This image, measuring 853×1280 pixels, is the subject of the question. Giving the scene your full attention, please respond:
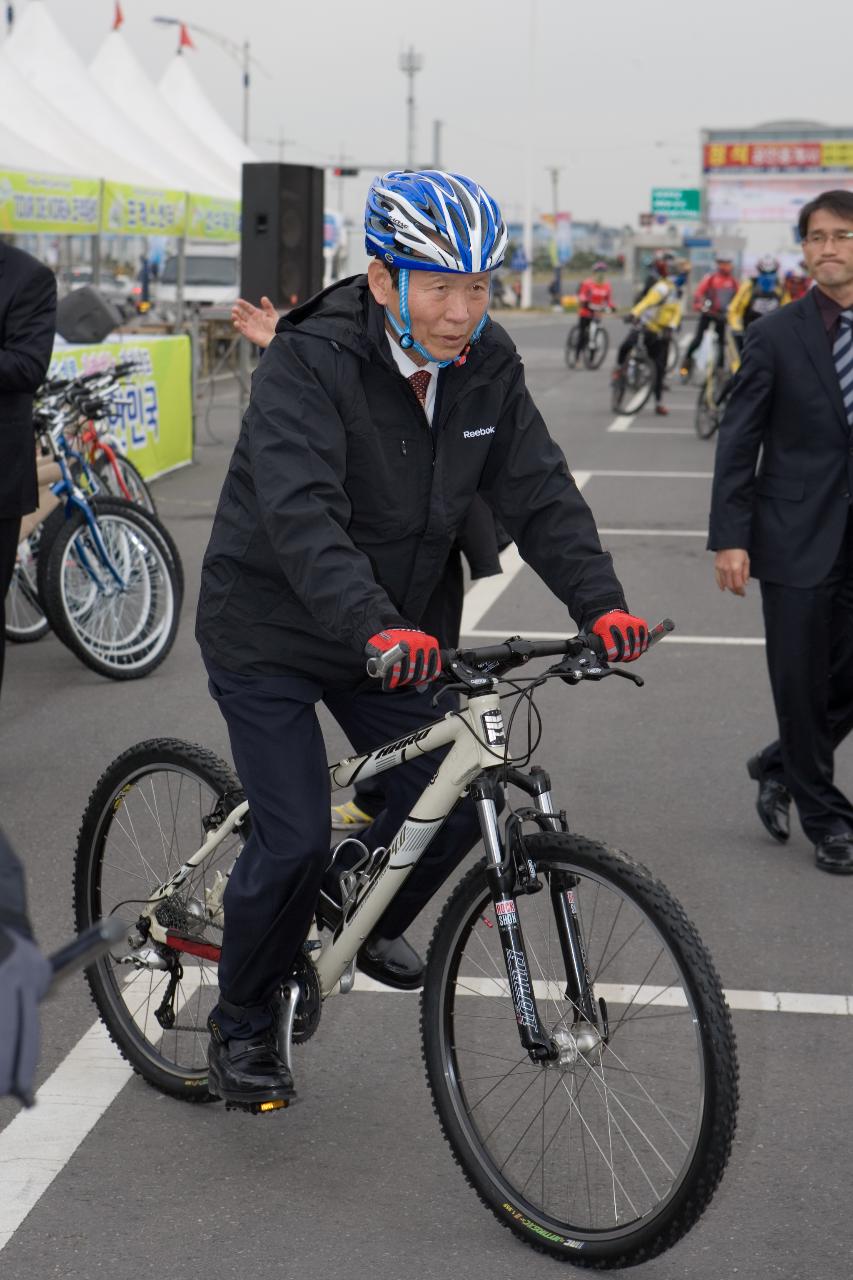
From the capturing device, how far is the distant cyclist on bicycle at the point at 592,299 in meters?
28.4

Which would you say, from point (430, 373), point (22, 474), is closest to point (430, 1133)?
point (430, 373)

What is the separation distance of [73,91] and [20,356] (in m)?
15.6

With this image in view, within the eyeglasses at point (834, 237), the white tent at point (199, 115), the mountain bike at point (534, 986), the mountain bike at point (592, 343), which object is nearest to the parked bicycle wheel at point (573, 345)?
the mountain bike at point (592, 343)

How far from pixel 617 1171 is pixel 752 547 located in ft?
8.91

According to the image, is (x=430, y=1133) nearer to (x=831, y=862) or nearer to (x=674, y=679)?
(x=831, y=862)

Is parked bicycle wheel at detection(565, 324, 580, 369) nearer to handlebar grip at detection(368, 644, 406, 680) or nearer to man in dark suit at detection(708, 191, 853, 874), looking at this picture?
man in dark suit at detection(708, 191, 853, 874)

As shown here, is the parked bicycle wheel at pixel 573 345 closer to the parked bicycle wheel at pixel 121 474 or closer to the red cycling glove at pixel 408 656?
the parked bicycle wheel at pixel 121 474

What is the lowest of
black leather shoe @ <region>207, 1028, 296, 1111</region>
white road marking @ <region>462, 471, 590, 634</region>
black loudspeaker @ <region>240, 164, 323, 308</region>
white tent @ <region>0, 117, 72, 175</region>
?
white road marking @ <region>462, 471, 590, 634</region>

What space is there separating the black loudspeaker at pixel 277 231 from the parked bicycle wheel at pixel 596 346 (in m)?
15.8

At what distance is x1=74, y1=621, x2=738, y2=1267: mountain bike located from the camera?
10.1ft

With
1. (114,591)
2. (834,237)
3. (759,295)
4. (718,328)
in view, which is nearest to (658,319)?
(718,328)

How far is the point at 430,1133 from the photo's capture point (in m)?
3.84

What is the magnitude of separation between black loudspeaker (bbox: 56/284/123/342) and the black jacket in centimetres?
651

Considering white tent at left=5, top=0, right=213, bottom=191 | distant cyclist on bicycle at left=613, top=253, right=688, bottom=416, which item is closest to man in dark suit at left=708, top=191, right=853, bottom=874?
white tent at left=5, top=0, right=213, bottom=191
